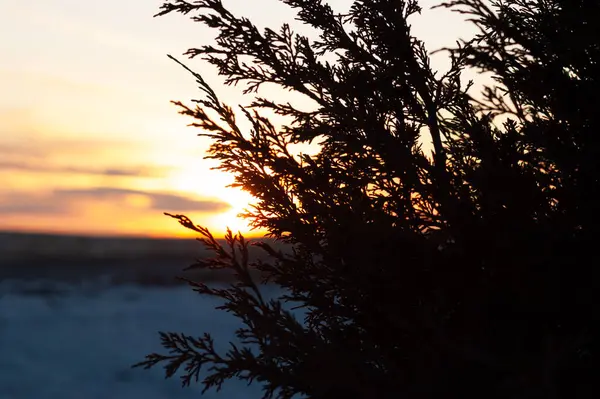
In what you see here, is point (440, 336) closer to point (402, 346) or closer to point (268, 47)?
point (402, 346)

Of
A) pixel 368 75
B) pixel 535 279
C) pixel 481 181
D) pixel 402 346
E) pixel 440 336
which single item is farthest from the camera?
pixel 368 75

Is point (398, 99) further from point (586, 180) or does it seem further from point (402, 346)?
point (402, 346)

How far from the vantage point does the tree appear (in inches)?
133

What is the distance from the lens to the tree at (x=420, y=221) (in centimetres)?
337

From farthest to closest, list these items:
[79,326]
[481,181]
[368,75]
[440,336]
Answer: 1. [79,326]
2. [368,75]
3. [481,181]
4. [440,336]

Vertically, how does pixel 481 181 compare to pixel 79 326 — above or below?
above

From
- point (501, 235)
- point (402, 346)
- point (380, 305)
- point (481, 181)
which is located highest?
point (481, 181)

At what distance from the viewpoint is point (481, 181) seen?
3.91m

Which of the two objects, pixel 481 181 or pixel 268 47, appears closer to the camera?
pixel 481 181

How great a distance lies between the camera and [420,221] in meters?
4.89

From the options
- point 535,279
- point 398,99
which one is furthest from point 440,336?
point 398,99

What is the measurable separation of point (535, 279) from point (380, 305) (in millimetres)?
1249

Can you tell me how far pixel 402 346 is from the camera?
4285mm

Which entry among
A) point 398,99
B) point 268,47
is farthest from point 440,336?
point 268,47
